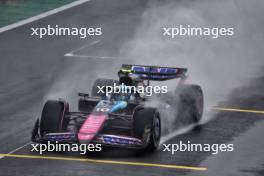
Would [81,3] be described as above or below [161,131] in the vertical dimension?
above

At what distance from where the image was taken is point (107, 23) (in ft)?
133

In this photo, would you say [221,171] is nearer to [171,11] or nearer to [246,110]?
[246,110]

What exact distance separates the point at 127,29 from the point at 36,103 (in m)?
11.2

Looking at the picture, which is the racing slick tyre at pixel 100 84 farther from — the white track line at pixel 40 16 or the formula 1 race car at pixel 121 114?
the white track line at pixel 40 16

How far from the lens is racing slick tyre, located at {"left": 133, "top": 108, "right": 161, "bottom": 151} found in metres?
23.5

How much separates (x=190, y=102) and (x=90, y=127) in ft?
13.1

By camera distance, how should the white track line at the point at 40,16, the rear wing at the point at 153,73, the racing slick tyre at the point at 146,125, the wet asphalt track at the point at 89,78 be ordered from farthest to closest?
the white track line at the point at 40,16 < the rear wing at the point at 153,73 < the racing slick tyre at the point at 146,125 < the wet asphalt track at the point at 89,78

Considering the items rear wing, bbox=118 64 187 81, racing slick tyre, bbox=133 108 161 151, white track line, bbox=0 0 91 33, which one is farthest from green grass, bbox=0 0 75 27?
racing slick tyre, bbox=133 108 161 151

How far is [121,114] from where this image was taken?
79.7 ft

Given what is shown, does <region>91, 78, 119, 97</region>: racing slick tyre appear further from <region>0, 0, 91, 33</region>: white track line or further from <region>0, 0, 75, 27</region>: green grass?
<region>0, 0, 75, 27</region>: green grass

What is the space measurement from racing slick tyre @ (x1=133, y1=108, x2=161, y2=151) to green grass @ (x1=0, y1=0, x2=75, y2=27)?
54.3 feet

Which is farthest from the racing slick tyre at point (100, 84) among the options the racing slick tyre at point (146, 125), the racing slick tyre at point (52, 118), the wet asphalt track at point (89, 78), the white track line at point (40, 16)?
the white track line at point (40, 16)

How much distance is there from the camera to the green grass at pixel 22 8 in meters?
40.2

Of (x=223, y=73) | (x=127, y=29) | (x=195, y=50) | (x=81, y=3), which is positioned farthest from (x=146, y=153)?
(x=81, y=3)
